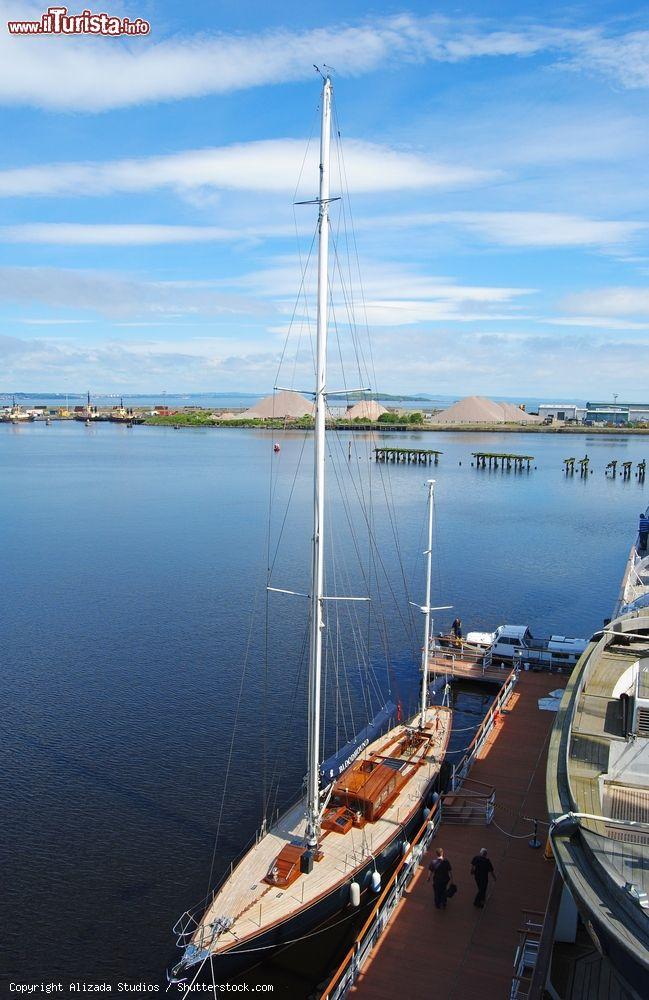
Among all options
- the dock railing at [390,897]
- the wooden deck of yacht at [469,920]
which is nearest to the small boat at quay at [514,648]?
the dock railing at [390,897]

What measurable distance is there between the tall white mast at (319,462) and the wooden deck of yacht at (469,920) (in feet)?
10.1

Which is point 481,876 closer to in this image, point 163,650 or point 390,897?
point 390,897

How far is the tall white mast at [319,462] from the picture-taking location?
17.1 metres

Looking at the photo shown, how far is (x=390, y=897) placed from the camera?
16.2 metres

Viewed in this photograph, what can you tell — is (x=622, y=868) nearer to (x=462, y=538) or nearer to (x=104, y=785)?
(x=104, y=785)

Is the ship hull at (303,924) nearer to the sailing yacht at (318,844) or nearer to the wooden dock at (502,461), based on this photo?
the sailing yacht at (318,844)

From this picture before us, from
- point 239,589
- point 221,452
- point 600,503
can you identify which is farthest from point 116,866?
point 221,452

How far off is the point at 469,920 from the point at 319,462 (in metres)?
10.4

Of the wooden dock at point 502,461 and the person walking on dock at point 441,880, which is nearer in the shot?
the person walking on dock at point 441,880

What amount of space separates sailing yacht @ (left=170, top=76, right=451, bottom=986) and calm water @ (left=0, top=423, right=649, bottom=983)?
294 cm

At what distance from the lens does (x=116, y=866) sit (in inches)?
809

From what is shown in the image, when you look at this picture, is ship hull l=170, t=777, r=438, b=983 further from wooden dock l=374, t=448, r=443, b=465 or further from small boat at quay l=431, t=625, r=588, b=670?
wooden dock l=374, t=448, r=443, b=465

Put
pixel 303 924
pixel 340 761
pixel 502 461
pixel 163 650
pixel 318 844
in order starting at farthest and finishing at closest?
pixel 502 461
pixel 163 650
pixel 340 761
pixel 318 844
pixel 303 924

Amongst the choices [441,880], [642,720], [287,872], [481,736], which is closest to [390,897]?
[441,880]
